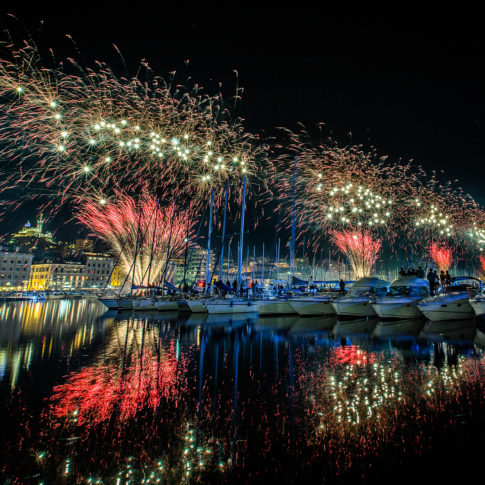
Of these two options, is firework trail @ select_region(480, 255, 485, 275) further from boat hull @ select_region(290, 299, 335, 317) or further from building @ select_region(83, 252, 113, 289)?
building @ select_region(83, 252, 113, 289)

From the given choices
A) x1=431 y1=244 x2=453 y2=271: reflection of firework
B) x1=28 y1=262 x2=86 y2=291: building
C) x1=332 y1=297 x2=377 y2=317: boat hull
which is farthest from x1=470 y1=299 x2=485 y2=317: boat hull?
x1=28 y1=262 x2=86 y2=291: building

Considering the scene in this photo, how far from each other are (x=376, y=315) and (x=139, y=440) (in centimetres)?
2375

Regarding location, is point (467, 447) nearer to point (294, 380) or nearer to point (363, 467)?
point (363, 467)

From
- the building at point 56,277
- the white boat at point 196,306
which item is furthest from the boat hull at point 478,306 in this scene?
the building at point 56,277

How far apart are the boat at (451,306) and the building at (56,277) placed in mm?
142650

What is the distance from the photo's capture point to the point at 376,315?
82.5 feet

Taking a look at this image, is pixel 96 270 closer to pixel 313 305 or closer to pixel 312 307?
pixel 312 307

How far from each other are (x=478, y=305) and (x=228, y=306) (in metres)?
17.6

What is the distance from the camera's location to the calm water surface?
4.13 m

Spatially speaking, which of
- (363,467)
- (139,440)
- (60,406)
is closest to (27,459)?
(139,440)

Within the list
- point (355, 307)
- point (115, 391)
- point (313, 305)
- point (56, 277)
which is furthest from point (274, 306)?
point (56, 277)

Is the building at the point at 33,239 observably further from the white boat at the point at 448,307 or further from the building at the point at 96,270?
the white boat at the point at 448,307

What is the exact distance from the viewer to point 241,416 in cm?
585

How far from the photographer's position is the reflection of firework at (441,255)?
48656 mm
